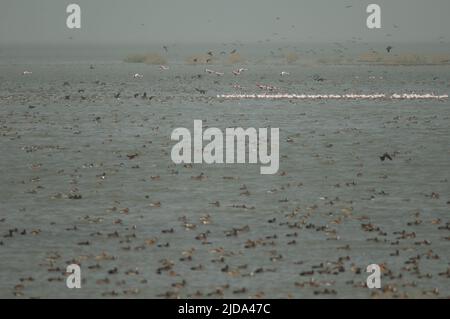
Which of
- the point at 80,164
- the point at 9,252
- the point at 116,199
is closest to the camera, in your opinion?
the point at 9,252

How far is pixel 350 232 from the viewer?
37.3m

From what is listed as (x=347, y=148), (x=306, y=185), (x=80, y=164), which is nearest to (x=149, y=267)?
(x=306, y=185)

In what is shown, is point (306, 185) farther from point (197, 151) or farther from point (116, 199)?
point (197, 151)

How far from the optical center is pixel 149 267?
32.3 meters

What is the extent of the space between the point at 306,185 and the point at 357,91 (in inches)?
3148

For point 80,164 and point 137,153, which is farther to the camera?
point 137,153

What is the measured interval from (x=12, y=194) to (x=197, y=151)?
698 inches

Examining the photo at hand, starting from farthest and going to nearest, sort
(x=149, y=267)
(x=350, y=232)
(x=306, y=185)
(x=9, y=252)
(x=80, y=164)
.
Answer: (x=80, y=164), (x=306, y=185), (x=350, y=232), (x=9, y=252), (x=149, y=267)

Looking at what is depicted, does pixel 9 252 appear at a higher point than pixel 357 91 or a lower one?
lower

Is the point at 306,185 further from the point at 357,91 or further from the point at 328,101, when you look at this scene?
the point at 357,91

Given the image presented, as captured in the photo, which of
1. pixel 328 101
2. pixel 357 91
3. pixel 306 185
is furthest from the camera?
pixel 357 91
